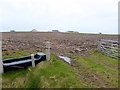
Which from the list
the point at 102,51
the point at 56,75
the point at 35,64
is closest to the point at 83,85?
the point at 56,75

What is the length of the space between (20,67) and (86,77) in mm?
4377

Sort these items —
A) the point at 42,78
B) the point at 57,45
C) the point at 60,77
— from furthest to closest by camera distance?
1. the point at 57,45
2. the point at 42,78
3. the point at 60,77

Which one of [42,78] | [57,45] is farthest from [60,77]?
[57,45]

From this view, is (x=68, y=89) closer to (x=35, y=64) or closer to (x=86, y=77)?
(x=86, y=77)

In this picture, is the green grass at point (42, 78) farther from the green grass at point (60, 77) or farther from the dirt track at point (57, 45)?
the dirt track at point (57, 45)

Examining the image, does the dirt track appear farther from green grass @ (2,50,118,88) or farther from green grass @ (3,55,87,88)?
green grass @ (3,55,87,88)

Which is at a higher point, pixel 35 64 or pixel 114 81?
pixel 35 64

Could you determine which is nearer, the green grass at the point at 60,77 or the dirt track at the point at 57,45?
the green grass at the point at 60,77

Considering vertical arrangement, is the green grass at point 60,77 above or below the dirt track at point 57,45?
below

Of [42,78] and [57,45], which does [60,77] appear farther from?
[57,45]

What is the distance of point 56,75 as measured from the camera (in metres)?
5.43

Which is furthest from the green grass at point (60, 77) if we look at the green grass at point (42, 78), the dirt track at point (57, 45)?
the dirt track at point (57, 45)

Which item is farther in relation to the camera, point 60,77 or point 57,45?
point 57,45

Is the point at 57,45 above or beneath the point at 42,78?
above
